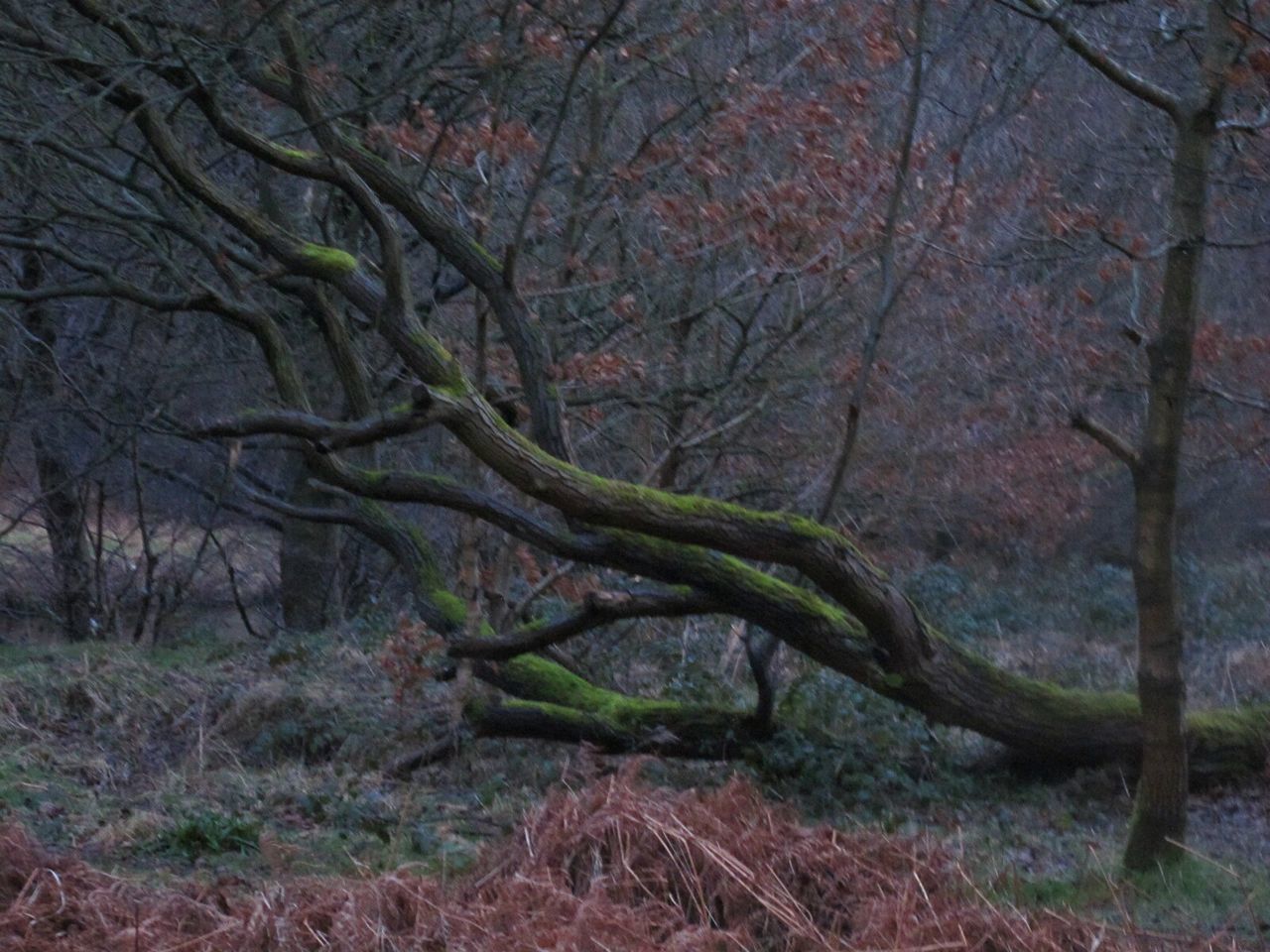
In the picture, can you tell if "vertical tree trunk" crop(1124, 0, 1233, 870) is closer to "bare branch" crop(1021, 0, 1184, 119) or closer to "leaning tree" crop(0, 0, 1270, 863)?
"leaning tree" crop(0, 0, 1270, 863)

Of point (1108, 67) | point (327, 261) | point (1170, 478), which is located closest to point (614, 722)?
point (327, 261)

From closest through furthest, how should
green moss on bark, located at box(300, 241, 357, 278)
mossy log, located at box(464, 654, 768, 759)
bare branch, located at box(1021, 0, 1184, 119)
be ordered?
bare branch, located at box(1021, 0, 1184, 119) < mossy log, located at box(464, 654, 768, 759) < green moss on bark, located at box(300, 241, 357, 278)

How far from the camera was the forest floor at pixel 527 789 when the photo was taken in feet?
18.5

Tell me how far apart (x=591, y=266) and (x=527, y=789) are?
475 cm

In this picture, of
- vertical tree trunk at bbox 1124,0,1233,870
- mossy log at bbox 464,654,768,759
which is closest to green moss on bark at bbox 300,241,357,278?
mossy log at bbox 464,654,768,759

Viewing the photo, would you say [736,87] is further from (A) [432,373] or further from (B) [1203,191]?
(B) [1203,191]

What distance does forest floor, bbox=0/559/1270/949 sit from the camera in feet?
18.5

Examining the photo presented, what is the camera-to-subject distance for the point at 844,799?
28.6 feet

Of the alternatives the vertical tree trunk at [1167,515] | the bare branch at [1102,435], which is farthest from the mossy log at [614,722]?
the bare branch at [1102,435]

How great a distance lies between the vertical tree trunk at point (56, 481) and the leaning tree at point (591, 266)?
1.22m

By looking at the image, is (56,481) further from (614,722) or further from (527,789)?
(527,789)

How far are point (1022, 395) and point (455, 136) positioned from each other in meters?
7.04

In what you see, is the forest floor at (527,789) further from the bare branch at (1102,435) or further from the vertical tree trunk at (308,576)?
the bare branch at (1102,435)

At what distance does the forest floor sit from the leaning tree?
0.50 m
